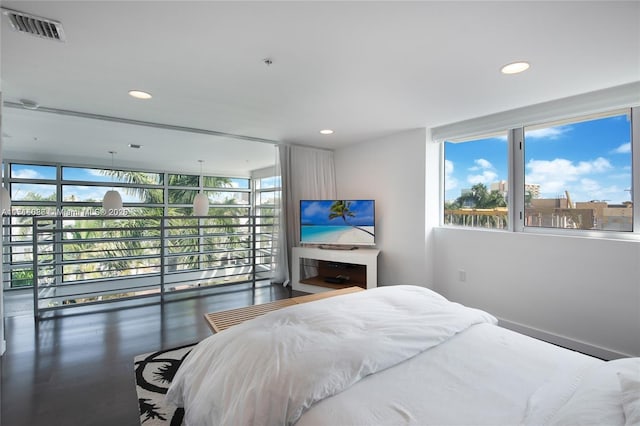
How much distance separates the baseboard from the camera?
254cm

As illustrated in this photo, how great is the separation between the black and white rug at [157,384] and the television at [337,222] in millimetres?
2264

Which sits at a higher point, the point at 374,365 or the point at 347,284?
the point at 374,365

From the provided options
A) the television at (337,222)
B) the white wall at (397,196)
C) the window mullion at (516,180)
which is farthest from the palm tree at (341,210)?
the window mullion at (516,180)

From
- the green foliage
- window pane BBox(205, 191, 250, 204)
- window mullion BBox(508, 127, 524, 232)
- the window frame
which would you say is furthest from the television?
window pane BBox(205, 191, 250, 204)

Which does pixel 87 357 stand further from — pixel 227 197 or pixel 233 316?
pixel 227 197

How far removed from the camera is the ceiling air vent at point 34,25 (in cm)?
160

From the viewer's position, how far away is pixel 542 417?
1.02 metres

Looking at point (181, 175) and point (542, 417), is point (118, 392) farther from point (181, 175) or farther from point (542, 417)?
point (181, 175)

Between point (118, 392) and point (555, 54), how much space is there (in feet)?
11.8

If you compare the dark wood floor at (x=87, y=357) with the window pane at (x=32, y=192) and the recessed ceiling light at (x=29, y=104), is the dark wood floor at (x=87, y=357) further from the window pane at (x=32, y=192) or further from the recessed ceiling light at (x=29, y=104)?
the window pane at (x=32, y=192)

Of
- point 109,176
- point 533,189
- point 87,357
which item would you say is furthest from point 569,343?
point 109,176

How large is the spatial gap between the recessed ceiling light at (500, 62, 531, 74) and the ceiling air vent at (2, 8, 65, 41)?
2.78 meters

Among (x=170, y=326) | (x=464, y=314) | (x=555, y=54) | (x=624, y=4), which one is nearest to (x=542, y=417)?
(x=464, y=314)

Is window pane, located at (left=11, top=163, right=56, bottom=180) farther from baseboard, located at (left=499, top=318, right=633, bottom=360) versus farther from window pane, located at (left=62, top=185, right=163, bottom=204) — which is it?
baseboard, located at (left=499, top=318, right=633, bottom=360)
